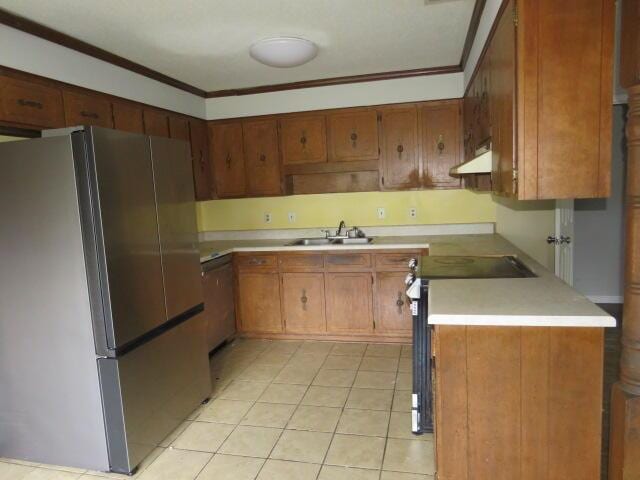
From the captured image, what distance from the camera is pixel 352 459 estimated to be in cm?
219

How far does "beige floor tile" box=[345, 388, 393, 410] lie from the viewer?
2703 mm

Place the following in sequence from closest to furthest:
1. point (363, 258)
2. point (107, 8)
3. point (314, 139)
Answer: point (107, 8)
point (363, 258)
point (314, 139)

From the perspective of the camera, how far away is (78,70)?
2.77 metres

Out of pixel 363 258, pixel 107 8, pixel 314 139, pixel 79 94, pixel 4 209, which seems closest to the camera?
pixel 4 209

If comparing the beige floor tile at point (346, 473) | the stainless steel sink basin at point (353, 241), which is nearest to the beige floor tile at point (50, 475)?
the beige floor tile at point (346, 473)

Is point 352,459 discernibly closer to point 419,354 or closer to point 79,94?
point 419,354

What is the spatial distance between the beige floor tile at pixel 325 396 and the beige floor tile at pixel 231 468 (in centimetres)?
63

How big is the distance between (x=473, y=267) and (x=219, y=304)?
6.98 feet

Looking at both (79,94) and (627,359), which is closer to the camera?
(627,359)

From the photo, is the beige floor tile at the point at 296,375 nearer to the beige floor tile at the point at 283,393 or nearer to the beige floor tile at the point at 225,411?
the beige floor tile at the point at 283,393

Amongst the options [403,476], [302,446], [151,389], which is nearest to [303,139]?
[151,389]

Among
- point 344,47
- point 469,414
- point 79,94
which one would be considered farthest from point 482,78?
point 79,94

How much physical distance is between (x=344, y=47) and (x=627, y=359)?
252 cm

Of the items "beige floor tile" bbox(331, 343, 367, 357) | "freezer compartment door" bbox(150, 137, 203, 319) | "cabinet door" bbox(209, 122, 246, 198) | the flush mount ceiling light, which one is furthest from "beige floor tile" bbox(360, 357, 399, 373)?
the flush mount ceiling light
